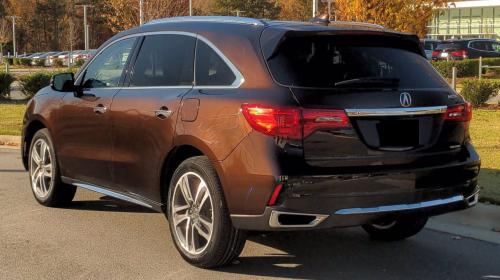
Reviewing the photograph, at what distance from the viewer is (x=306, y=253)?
525cm

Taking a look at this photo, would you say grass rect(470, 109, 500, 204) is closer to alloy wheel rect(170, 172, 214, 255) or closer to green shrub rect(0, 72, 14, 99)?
alloy wheel rect(170, 172, 214, 255)

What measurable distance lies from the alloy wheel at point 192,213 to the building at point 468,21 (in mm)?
65224

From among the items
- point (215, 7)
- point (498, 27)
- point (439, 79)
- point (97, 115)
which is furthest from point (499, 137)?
point (215, 7)

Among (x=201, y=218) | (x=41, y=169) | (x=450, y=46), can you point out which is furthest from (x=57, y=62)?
(x=201, y=218)

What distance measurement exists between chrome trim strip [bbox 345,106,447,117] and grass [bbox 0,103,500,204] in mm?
2318

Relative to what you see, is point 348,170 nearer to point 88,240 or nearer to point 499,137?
point 88,240

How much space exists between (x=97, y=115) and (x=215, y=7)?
73.3 metres

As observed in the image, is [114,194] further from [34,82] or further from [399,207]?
[34,82]

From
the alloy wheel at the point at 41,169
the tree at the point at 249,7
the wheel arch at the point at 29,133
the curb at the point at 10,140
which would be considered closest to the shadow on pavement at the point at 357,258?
the alloy wheel at the point at 41,169

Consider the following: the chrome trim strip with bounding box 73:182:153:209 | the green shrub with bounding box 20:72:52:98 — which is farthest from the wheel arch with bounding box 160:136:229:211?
the green shrub with bounding box 20:72:52:98

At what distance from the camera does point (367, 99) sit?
4199mm

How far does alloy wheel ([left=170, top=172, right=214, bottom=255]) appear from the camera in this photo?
465cm

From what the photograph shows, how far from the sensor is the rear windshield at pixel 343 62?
14.1 ft

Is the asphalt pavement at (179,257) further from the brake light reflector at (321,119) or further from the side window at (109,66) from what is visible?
the side window at (109,66)
